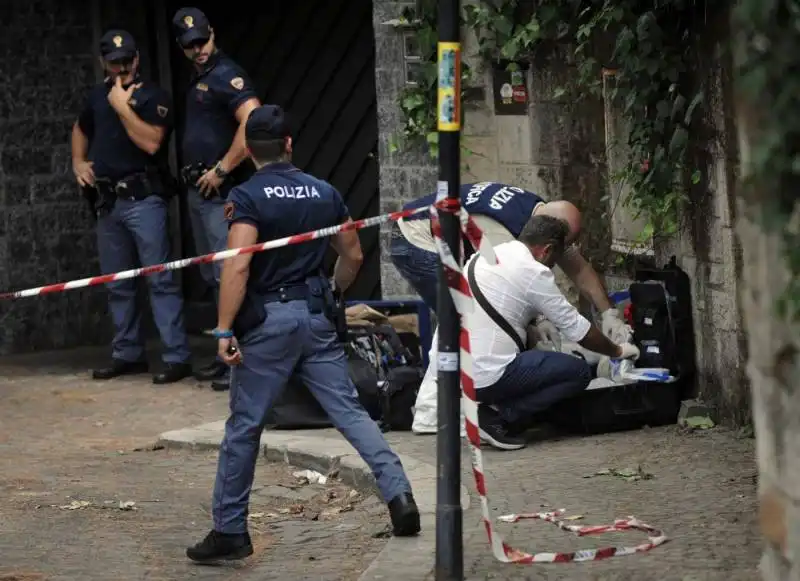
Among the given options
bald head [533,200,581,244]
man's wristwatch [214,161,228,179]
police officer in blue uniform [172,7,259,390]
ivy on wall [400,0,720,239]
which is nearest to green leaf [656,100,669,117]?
ivy on wall [400,0,720,239]

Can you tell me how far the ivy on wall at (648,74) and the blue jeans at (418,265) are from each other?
1.12 m

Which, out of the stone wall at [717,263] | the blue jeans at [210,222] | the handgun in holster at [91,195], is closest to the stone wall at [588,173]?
the stone wall at [717,263]

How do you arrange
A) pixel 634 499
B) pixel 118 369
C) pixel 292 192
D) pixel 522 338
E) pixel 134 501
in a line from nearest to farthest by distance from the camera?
pixel 292 192
pixel 634 499
pixel 134 501
pixel 522 338
pixel 118 369

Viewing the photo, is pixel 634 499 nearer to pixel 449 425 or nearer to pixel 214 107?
pixel 449 425

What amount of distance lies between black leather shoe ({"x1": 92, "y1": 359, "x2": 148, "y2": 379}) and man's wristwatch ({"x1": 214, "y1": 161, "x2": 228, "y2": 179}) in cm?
157

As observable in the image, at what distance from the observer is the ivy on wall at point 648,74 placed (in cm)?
935

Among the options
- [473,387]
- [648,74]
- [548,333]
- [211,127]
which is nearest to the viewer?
[473,387]

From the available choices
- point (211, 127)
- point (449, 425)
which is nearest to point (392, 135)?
point (211, 127)

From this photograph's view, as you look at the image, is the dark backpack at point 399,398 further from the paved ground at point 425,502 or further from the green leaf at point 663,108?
the green leaf at point 663,108

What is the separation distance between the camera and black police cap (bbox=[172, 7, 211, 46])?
37.6 ft

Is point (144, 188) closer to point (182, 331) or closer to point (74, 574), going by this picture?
point (182, 331)

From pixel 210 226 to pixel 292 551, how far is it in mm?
4260

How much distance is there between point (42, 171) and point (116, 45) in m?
2.01

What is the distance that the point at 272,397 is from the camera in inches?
291
